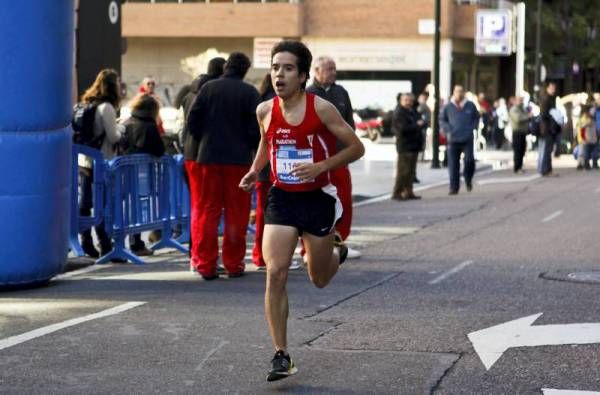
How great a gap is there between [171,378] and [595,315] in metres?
3.53

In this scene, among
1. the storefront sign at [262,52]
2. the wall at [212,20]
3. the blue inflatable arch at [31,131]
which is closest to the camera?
the blue inflatable arch at [31,131]

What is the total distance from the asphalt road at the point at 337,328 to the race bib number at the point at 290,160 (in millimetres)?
1017

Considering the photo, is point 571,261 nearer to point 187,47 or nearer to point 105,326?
point 105,326

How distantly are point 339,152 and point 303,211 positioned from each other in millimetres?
376

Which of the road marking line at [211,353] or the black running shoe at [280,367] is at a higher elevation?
the black running shoe at [280,367]

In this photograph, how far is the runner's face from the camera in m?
→ 7.91

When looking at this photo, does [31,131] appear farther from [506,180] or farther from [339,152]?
[506,180]

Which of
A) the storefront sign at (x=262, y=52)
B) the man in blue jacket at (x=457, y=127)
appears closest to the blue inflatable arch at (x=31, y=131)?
the man in blue jacket at (x=457, y=127)

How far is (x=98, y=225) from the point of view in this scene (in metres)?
14.0

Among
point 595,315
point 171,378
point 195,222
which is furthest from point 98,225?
point 171,378

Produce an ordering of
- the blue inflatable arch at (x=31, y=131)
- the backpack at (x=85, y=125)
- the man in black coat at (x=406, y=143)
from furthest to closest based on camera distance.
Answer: the man in black coat at (x=406, y=143)
the backpack at (x=85, y=125)
the blue inflatable arch at (x=31, y=131)

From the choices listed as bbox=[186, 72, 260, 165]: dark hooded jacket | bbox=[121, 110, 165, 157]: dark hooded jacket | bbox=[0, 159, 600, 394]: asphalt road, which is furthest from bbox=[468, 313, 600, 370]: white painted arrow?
bbox=[121, 110, 165, 157]: dark hooded jacket

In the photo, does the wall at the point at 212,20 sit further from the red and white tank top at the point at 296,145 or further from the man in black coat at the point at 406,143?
the red and white tank top at the point at 296,145

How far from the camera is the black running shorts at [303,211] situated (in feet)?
26.2
